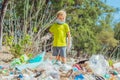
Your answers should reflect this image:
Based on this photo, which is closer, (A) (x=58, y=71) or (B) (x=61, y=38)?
(A) (x=58, y=71)

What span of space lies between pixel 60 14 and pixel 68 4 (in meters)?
19.5

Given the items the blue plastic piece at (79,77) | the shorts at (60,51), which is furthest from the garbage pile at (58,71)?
the shorts at (60,51)

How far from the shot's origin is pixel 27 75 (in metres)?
5.71

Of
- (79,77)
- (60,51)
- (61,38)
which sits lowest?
(79,77)

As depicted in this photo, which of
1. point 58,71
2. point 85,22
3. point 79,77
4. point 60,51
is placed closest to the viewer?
point 79,77

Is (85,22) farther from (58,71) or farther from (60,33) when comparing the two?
(58,71)

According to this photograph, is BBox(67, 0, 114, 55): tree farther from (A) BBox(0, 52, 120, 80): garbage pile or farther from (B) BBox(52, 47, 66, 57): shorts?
(A) BBox(0, 52, 120, 80): garbage pile

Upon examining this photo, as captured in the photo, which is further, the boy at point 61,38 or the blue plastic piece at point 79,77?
the boy at point 61,38

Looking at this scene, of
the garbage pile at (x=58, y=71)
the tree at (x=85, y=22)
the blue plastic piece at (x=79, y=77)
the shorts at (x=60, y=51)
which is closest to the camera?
the garbage pile at (x=58, y=71)

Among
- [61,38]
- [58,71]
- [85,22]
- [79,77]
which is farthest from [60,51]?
[85,22]

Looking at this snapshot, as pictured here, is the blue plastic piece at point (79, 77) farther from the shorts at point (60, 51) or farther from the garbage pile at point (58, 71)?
the shorts at point (60, 51)

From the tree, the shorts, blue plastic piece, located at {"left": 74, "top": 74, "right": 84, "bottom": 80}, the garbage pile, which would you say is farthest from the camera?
the tree

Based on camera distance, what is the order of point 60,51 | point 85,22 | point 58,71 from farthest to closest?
point 85,22 < point 60,51 < point 58,71

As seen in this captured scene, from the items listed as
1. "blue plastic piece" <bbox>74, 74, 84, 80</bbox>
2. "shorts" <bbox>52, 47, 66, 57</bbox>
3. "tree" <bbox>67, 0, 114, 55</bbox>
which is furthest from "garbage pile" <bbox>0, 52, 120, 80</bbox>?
"tree" <bbox>67, 0, 114, 55</bbox>
